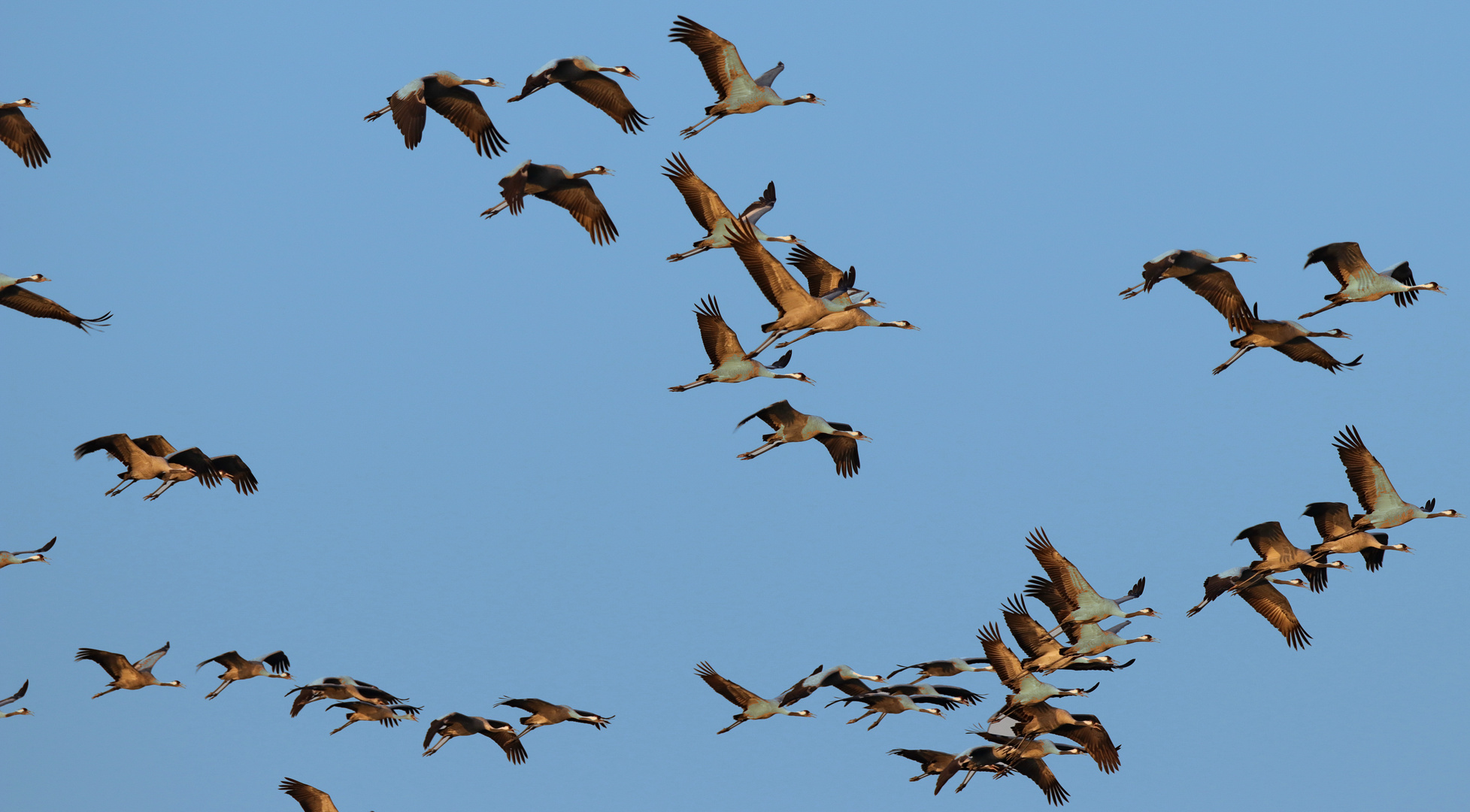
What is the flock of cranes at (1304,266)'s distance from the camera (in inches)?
1297

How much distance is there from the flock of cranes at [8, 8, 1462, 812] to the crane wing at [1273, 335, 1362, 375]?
42mm

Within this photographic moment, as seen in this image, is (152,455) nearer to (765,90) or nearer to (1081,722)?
(765,90)

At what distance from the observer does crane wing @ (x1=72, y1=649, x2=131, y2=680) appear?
36594mm

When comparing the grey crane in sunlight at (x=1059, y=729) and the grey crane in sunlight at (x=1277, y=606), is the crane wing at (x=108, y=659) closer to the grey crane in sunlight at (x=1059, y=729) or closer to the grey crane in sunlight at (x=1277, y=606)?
the grey crane in sunlight at (x=1059, y=729)

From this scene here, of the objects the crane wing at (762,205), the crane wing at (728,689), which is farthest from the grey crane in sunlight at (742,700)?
the crane wing at (762,205)

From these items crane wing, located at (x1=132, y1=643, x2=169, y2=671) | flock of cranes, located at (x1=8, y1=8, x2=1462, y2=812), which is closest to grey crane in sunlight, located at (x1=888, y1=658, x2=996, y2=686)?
flock of cranes, located at (x1=8, y1=8, x2=1462, y2=812)

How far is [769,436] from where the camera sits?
116 ft

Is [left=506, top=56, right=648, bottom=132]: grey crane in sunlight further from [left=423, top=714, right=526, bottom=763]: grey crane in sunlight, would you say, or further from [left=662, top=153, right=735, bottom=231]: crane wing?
[left=423, top=714, right=526, bottom=763]: grey crane in sunlight

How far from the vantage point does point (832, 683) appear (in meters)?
34.6

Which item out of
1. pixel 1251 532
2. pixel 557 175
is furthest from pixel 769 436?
pixel 1251 532

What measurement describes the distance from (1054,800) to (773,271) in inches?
502

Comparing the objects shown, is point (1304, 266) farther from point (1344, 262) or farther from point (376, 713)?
point (376, 713)

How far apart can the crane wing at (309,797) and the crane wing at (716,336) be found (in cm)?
1153

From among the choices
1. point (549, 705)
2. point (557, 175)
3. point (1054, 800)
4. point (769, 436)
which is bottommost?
point (1054, 800)
